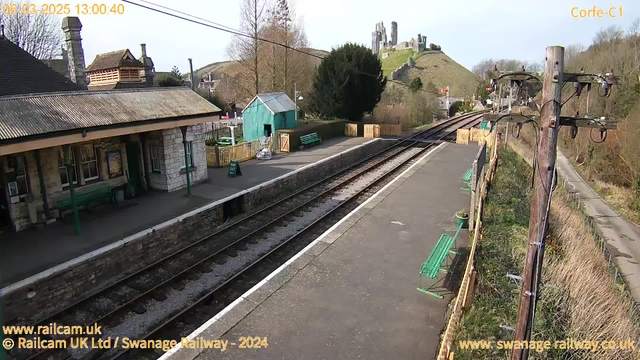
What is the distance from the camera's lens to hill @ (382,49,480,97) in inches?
3846

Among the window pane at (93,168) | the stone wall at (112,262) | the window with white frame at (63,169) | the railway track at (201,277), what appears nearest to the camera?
the railway track at (201,277)

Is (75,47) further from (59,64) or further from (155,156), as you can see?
(59,64)

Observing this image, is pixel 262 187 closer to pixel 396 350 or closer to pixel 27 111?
pixel 27 111

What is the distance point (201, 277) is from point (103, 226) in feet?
11.4

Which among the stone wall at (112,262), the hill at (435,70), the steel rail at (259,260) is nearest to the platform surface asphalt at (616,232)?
the steel rail at (259,260)

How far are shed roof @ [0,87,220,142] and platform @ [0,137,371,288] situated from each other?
264 centimetres

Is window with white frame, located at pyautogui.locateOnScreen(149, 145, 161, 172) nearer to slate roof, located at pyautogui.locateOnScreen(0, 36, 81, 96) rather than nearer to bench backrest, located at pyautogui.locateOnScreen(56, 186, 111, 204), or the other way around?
bench backrest, located at pyautogui.locateOnScreen(56, 186, 111, 204)

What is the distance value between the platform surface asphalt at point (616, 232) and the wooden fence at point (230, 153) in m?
16.2

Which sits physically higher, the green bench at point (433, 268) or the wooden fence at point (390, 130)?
the wooden fence at point (390, 130)

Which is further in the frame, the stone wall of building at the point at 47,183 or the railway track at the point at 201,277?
the stone wall of building at the point at 47,183

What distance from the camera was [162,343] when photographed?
714 cm

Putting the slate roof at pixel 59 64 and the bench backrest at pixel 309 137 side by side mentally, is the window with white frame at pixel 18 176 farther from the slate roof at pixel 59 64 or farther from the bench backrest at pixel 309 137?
the slate roof at pixel 59 64

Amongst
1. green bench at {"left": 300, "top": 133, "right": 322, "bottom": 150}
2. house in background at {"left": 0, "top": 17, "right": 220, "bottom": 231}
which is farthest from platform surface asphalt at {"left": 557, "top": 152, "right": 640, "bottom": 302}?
house in background at {"left": 0, "top": 17, "right": 220, "bottom": 231}

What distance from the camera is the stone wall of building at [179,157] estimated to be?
45.2ft
